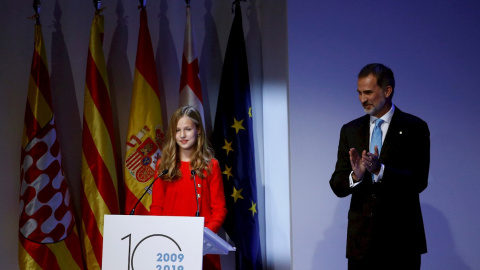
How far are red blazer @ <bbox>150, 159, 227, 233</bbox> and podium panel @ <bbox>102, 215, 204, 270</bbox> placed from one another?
96 centimetres

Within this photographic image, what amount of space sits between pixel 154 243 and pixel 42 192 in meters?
1.80

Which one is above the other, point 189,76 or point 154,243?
point 189,76

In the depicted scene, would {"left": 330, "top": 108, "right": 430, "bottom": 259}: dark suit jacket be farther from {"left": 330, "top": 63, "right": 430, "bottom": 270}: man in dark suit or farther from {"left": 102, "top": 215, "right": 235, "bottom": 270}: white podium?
{"left": 102, "top": 215, "right": 235, "bottom": 270}: white podium

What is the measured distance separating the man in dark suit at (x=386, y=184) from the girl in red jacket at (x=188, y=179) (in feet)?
2.83

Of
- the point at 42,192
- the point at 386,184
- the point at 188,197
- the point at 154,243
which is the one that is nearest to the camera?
the point at 154,243

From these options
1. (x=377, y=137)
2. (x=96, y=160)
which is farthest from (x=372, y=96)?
(x=96, y=160)

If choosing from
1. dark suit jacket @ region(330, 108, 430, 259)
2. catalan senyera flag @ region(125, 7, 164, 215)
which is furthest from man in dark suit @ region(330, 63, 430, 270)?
catalan senyera flag @ region(125, 7, 164, 215)

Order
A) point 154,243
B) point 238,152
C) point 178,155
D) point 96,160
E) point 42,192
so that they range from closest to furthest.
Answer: point 154,243 < point 178,155 < point 42,192 < point 96,160 < point 238,152

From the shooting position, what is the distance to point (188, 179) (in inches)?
141

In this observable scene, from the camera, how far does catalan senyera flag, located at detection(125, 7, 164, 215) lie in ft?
14.0

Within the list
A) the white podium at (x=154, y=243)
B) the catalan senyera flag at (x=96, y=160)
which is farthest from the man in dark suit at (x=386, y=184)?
the catalan senyera flag at (x=96, y=160)

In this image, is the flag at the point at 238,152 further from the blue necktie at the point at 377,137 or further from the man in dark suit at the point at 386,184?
the blue necktie at the point at 377,137

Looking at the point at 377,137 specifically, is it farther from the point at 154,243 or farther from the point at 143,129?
the point at 143,129

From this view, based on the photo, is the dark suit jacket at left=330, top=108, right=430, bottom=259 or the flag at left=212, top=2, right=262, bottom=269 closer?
the dark suit jacket at left=330, top=108, right=430, bottom=259
